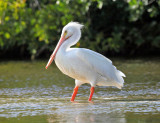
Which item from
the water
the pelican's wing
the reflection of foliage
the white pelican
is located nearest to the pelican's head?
the white pelican

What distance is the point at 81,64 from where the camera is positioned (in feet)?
26.2

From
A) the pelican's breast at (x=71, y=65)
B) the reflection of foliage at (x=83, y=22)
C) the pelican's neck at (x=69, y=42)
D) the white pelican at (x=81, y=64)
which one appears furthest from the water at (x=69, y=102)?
the reflection of foliage at (x=83, y=22)

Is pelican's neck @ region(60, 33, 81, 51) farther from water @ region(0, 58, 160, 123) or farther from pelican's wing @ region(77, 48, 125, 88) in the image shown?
water @ region(0, 58, 160, 123)

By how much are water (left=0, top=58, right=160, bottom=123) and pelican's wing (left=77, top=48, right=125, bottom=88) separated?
0.41 meters

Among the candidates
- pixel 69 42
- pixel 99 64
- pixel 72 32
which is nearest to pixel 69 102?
pixel 99 64

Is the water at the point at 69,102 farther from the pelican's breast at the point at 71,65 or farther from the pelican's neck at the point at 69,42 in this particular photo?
the pelican's neck at the point at 69,42

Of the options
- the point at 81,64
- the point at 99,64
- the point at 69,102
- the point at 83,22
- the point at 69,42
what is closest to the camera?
the point at 69,102

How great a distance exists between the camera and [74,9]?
646 inches

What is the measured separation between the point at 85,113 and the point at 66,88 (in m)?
3.16

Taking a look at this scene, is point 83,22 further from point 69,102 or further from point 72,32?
point 69,102

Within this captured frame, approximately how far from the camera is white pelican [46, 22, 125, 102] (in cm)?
793

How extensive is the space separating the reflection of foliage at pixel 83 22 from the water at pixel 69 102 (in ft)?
14.2

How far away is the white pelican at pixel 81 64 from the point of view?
7.93 metres

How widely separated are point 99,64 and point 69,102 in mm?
909
